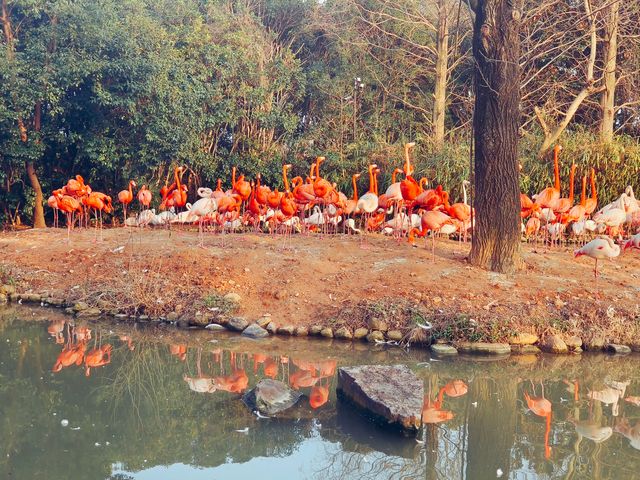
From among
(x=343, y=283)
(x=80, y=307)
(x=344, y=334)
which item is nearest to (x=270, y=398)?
(x=344, y=334)

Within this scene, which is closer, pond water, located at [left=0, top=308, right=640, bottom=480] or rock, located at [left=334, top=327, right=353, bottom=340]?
pond water, located at [left=0, top=308, right=640, bottom=480]

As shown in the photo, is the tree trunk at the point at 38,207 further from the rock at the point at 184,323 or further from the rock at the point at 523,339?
the rock at the point at 523,339

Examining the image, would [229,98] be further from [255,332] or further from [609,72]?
[255,332]

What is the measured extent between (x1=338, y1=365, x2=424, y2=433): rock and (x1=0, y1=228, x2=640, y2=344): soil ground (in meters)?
2.24

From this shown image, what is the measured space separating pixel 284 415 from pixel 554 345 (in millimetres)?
3672

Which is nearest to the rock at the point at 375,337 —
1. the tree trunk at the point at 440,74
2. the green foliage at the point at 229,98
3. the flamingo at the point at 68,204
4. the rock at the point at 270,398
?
the rock at the point at 270,398

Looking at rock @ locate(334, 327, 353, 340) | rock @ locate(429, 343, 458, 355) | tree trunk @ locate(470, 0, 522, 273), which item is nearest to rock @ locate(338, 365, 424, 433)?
rock @ locate(429, 343, 458, 355)

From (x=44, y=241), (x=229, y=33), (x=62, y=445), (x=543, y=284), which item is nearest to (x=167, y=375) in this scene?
(x=62, y=445)

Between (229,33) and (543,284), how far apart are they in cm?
1125

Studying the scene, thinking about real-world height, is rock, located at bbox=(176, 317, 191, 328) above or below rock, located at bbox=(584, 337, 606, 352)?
below

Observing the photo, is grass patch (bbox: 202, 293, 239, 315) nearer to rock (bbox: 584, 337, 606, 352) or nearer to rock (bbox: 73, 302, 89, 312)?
rock (bbox: 73, 302, 89, 312)

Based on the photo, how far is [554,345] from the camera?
318 inches

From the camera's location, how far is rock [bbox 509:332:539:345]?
8164 millimetres

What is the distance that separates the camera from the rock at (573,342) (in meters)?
8.18
